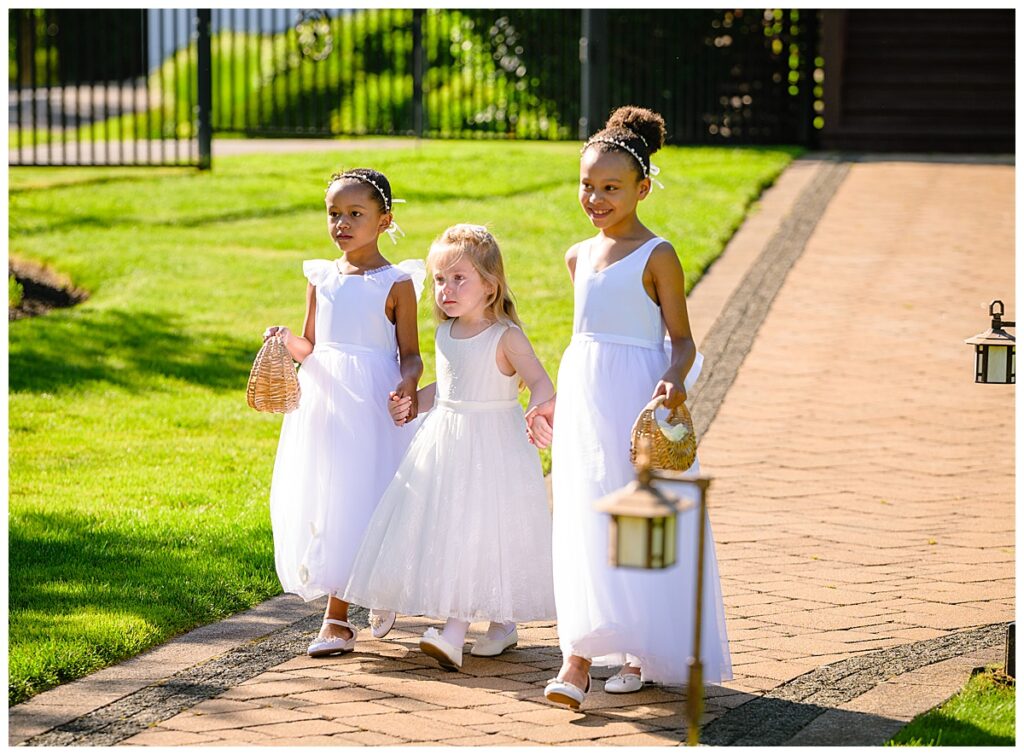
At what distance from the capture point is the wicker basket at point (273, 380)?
4.82 m

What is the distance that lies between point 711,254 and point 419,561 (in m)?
7.86

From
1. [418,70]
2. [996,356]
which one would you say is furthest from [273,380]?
[418,70]

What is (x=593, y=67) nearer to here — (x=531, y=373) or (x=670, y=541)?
(x=531, y=373)

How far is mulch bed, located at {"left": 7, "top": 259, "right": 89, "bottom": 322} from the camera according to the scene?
11.0 metres

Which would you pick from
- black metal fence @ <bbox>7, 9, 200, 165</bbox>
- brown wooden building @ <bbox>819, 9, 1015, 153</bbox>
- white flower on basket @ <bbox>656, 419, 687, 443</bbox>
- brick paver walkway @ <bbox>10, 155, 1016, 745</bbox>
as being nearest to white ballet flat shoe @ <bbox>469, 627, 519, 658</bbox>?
brick paver walkway @ <bbox>10, 155, 1016, 745</bbox>

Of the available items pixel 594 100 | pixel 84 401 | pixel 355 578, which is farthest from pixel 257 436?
pixel 594 100

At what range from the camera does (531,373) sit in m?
4.65

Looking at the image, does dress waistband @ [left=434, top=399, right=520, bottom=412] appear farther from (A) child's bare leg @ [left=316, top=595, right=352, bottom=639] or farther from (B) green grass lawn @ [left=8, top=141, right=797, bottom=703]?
(B) green grass lawn @ [left=8, top=141, right=797, bottom=703]

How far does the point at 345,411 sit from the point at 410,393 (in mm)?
260

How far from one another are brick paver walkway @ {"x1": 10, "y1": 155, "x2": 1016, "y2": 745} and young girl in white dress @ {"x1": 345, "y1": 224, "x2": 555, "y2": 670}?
22 cm

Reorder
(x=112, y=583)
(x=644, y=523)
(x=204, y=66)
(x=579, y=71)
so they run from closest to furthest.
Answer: (x=644, y=523)
(x=112, y=583)
(x=204, y=66)
(x=579, y=71)

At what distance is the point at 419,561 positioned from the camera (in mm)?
4676

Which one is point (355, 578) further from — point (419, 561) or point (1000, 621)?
point (1000, 621)

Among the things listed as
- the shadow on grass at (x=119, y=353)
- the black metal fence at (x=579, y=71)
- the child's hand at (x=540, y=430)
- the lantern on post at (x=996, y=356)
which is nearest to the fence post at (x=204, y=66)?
the black metal fence at (x=579, y=71)
